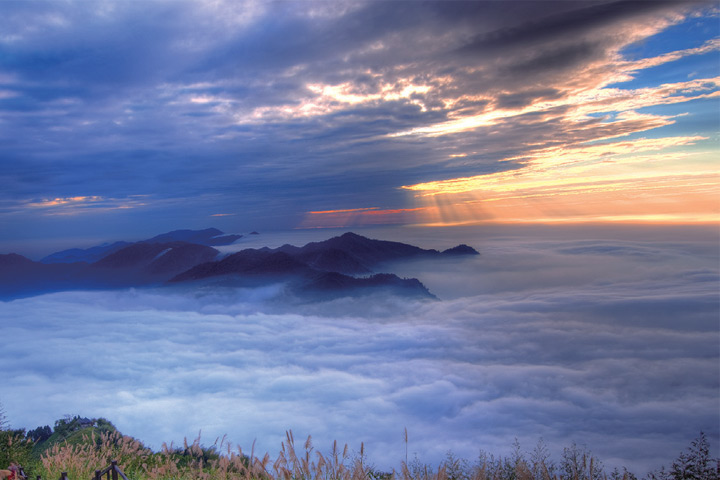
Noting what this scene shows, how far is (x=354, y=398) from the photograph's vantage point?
400ft

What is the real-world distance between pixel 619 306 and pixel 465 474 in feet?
647

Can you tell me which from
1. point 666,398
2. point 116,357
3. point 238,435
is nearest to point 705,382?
point 666,398

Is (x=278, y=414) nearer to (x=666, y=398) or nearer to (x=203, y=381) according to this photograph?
(x=203, y=381)

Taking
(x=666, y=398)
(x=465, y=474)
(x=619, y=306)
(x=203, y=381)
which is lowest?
(x=203, y=381)

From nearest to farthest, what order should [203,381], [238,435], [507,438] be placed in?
1. [507,438]
2. [238,435]
3. [203,381]

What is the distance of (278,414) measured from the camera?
105500 mm

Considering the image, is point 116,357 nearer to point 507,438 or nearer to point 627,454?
point 507,438

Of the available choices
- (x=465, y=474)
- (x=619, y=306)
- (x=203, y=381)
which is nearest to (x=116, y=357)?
(x=203, y=381)

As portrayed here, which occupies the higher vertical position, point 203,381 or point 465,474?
point 465,474

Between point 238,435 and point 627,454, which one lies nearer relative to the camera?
point 627,454

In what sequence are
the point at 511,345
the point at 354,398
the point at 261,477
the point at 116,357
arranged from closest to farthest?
the point at 261,477 → the point at 354,398 → the point at 511,345 → the point at 116,357

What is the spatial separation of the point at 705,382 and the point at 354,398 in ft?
320

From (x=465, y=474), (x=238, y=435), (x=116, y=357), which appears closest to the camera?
(x=465, y=474)

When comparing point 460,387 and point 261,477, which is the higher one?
point 261,477
